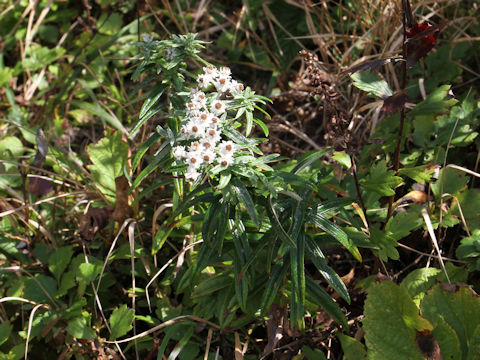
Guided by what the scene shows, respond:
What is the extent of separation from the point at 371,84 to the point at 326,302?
30.3 inches

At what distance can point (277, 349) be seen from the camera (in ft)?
5.81

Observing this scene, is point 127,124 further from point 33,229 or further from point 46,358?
point 46,358

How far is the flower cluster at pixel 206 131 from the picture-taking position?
138cm

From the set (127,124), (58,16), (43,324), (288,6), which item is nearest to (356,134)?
(288,6)

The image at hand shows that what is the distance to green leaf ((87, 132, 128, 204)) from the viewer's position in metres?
2.24

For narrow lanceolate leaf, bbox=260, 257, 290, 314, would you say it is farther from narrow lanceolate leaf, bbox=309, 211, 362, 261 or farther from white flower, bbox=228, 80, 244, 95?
white flower, bbox=228, 80, 244, 95

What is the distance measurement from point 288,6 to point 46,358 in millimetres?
2196

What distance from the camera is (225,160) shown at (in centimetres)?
138

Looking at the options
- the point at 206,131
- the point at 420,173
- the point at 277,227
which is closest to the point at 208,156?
the point at 206,131

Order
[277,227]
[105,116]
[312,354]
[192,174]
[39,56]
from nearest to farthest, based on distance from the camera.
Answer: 1. [192,174]
2. [277,227]
3. [312,354]
4. [105,116]
5. [39,56]

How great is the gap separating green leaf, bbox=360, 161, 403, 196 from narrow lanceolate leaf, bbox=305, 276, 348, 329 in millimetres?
416

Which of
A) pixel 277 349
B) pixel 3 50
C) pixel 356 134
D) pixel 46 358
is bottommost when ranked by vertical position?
pixel 46 358

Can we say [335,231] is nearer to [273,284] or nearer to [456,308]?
[273,284]

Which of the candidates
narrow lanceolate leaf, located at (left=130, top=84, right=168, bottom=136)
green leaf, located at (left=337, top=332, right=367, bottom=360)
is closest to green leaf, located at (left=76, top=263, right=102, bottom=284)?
narrow lanceolate leaf, located at (left=130, top=84, right=168, bottom=136)
